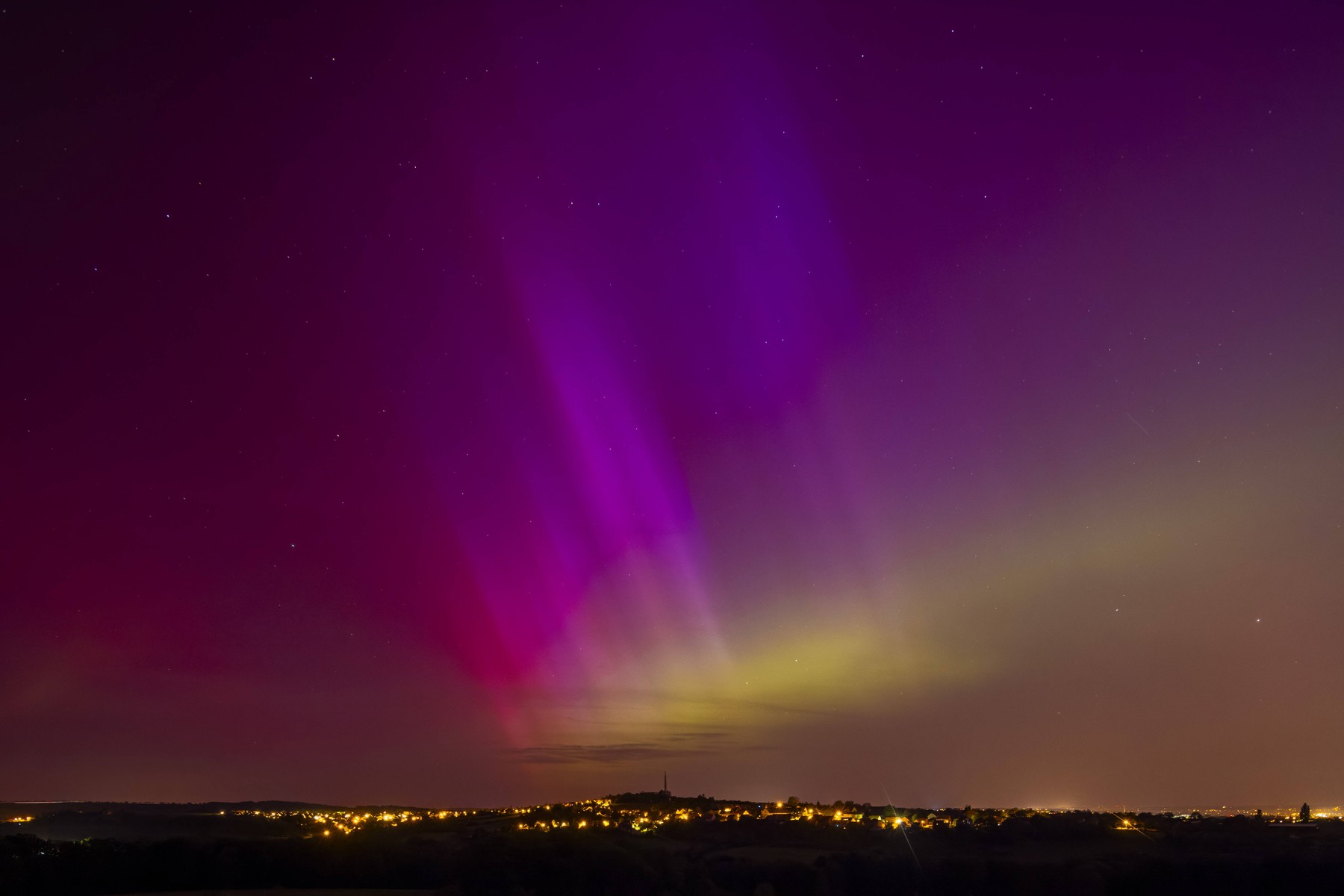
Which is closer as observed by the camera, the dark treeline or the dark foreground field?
the dark treeline

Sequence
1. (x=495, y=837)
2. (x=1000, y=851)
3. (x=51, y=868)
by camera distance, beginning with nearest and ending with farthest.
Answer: (x=51, y=868) < (x=495, y=837) < (x=1000, y=851)

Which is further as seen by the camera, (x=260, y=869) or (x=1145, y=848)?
(x=1145, y=848)

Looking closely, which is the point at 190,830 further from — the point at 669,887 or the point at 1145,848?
the point at 1145,848

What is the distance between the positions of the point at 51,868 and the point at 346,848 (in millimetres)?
12687

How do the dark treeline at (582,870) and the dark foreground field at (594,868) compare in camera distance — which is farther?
the dark foreground field at (594,868)

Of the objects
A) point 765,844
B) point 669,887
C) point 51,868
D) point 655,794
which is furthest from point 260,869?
point 655,794

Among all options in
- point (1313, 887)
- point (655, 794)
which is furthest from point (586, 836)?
point (655, 794)

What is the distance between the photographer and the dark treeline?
4197 cm

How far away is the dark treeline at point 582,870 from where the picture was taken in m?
42.0

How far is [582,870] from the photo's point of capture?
43.4 m

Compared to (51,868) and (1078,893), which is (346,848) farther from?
(1078,893)

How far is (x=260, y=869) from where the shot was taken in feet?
156

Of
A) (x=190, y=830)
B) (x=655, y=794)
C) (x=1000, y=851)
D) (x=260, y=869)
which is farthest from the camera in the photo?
(x=655, y=794)

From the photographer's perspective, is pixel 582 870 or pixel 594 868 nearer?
pixel 582 870
